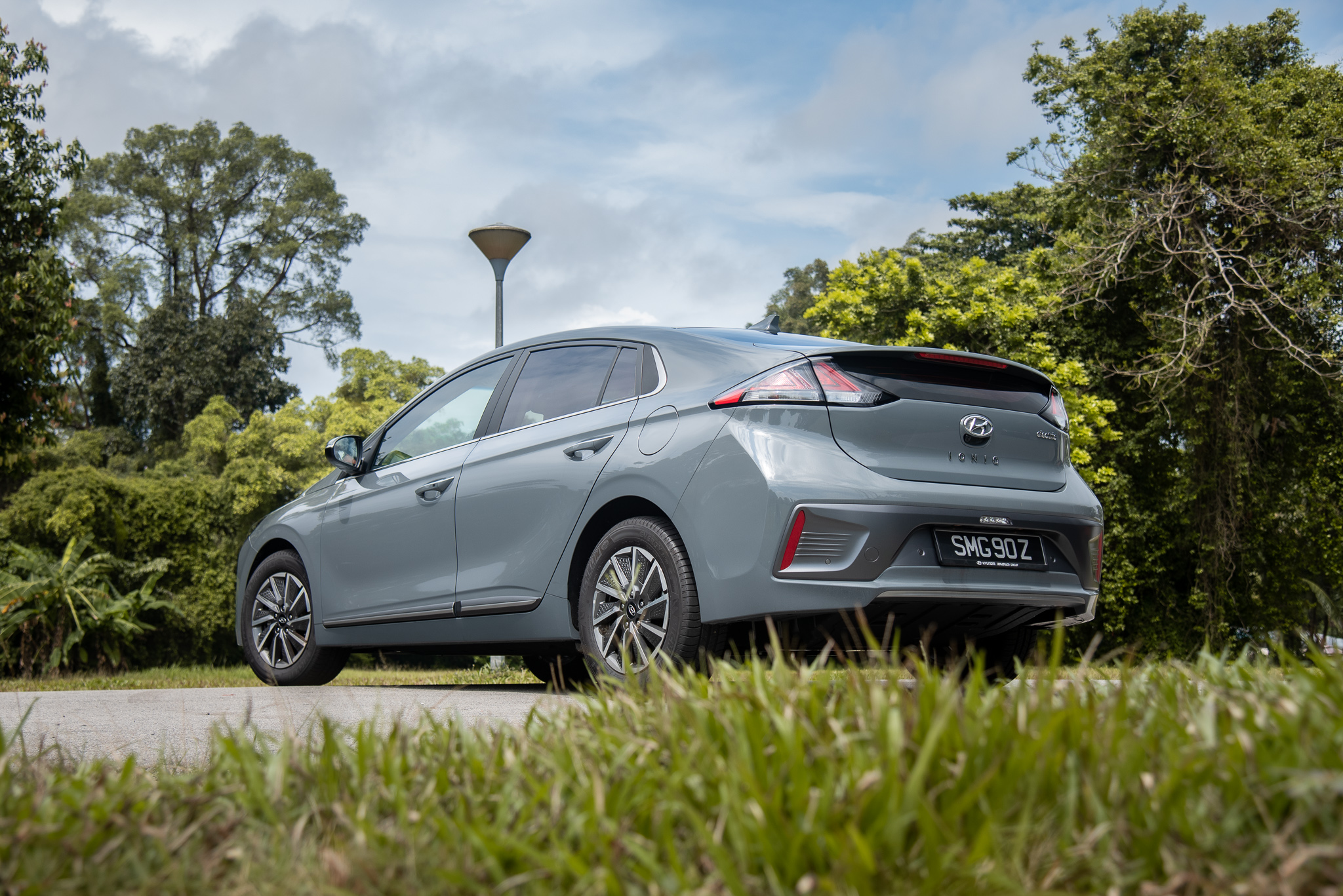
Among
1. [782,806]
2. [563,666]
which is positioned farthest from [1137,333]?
[782,806]

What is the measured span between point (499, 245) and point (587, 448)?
8.81m

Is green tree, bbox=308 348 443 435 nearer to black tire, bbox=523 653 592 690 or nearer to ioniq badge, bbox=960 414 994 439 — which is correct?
black tire, bbox=523 653 592 690

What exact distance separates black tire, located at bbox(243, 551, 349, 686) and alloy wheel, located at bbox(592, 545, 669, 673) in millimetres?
2535

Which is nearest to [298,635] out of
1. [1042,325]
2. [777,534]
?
[777,534]

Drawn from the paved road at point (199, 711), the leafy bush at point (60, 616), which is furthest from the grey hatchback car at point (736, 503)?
the leafy bush at point (60, 616)

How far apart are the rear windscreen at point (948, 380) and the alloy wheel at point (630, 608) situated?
1.14 m

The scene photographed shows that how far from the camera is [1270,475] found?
21766 mm

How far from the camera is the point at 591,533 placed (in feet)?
16.1

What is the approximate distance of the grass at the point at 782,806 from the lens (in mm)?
1583

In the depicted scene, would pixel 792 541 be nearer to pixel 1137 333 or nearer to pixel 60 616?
pixel 60 616

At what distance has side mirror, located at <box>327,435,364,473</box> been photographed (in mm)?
6445

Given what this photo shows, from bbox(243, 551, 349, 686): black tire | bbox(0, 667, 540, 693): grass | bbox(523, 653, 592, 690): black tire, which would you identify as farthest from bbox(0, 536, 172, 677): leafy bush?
bbox(523, 653, 592, 690): black tire

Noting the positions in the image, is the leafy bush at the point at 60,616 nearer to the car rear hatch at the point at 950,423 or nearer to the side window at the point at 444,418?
the side window at the point at 444,418

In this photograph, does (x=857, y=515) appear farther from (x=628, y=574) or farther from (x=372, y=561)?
(x=372, y=561)
